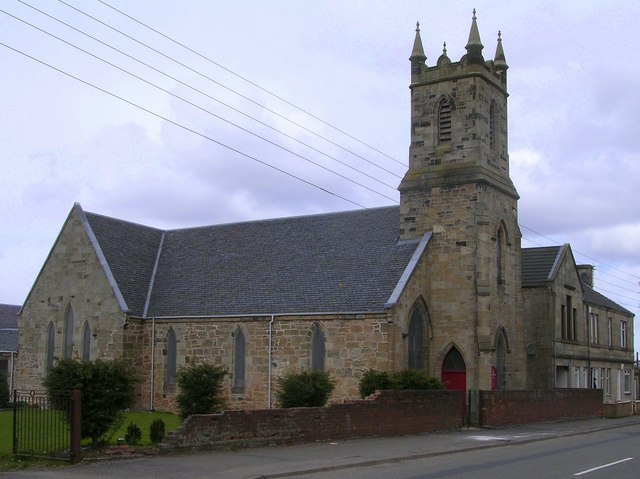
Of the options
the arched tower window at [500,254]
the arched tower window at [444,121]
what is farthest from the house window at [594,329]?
the arched tower window at [444,121]

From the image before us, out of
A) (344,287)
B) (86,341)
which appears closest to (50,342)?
(86,341)

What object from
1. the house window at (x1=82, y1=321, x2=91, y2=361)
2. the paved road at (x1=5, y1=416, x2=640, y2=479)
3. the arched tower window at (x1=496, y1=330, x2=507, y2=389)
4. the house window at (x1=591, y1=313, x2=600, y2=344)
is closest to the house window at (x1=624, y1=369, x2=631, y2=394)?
the house window at (x1=591, y1=313, x2=600, y2=344)

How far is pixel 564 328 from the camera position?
43.2 m

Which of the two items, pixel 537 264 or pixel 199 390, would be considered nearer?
pixel 199 390

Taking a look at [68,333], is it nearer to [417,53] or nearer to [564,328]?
[417,53]

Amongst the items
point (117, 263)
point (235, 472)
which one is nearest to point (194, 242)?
point (117, 263)

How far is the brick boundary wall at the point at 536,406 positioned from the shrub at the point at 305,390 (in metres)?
6.78

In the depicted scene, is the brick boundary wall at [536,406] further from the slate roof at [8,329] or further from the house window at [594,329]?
the slate roof at [8,329]

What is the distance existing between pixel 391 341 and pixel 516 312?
8972 millimetres

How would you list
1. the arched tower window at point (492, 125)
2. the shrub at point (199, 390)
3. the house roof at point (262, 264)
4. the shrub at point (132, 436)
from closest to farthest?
the shrub at point (132, 436), the shrub at point (199, 390), the house roof at point (262, 264), the arched tower window at point (492, 125)

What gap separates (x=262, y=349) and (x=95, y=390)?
47.7 feet

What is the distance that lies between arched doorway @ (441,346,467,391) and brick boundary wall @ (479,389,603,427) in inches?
89.7

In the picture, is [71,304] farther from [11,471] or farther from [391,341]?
[11,471]

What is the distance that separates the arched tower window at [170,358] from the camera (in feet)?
116
